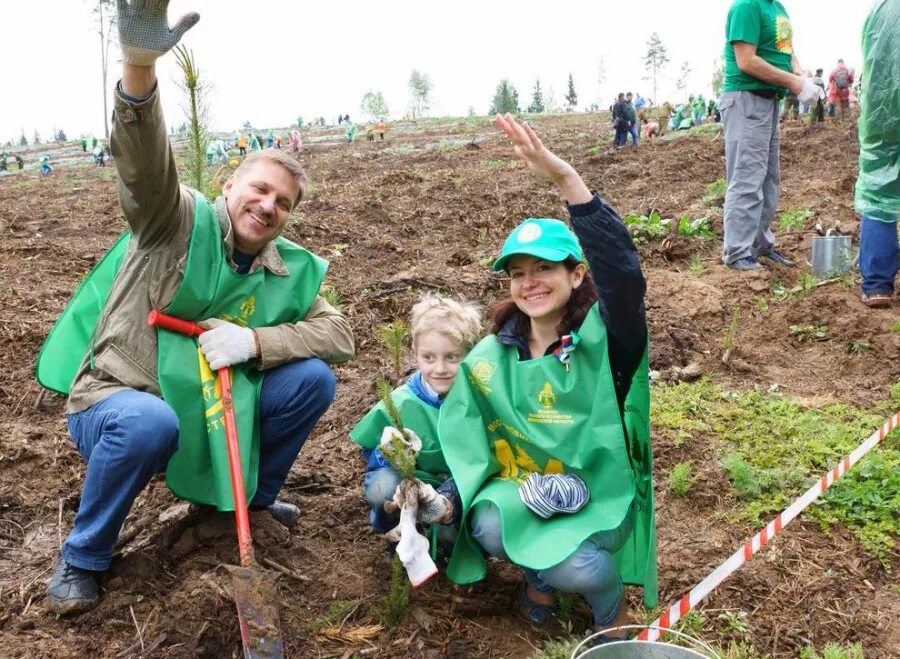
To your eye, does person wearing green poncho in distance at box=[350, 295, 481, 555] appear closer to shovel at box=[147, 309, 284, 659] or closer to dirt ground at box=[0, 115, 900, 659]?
dirt ground at box=[0, 115, 900, 659]

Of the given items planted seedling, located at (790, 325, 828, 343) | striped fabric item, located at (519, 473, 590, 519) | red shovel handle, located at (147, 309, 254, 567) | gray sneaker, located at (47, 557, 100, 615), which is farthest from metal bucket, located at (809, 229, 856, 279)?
gray sneaker, located at (47, 557, 100, 615)

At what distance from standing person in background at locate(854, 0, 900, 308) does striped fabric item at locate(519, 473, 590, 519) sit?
3309mm

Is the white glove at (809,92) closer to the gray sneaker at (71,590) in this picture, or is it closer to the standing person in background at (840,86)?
the gray sneaker at (71,590)

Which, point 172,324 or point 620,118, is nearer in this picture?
point 172,324

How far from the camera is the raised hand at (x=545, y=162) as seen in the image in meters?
1.92

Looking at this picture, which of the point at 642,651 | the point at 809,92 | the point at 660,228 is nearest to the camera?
the point at 642,651

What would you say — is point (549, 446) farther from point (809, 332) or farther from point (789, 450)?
point (809, 332)

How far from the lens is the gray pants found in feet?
17.2

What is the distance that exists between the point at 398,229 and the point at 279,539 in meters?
5.55

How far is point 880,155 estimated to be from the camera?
4434 millimetres

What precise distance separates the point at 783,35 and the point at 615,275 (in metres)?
4.20

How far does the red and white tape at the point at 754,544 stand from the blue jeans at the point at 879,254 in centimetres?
171

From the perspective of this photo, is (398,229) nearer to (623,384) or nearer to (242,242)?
(242,242)

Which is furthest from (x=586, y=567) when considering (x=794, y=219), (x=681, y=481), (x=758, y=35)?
(x=794, y=219)
